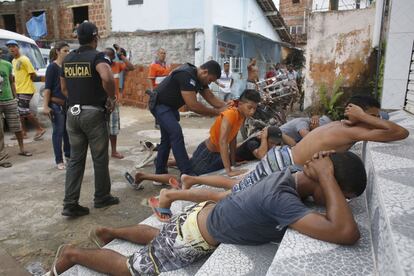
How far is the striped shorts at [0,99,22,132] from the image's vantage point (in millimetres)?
5282

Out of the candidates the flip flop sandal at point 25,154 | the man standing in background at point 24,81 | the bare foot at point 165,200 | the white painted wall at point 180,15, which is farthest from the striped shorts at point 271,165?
the white painted wall at point 180,15

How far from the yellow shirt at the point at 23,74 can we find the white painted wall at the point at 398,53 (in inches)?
235

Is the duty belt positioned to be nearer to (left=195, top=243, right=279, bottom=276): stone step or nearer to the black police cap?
the black police cap

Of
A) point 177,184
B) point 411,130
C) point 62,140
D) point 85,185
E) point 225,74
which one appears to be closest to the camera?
point 411,130

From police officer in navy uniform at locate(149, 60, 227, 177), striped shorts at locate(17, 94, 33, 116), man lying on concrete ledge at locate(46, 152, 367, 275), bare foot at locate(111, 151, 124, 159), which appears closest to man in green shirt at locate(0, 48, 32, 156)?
striped shorts at locate(17, 94, 33, 116)

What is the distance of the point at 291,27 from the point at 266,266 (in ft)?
91.4

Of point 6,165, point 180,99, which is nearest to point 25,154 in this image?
point 6,165

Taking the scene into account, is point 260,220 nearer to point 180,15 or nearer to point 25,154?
point 25,154

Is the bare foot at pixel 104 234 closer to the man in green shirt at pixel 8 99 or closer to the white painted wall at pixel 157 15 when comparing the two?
the man in green shirt at pixel 8 99

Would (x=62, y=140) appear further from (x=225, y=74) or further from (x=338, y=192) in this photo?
(x=225, y=74)

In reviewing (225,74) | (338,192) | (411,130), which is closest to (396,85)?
(411,130)

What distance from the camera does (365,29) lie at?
7.11 meters

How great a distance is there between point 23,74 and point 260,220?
20.5 ft

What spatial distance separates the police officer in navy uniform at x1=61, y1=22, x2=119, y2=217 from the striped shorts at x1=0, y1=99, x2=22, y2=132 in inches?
98.5
